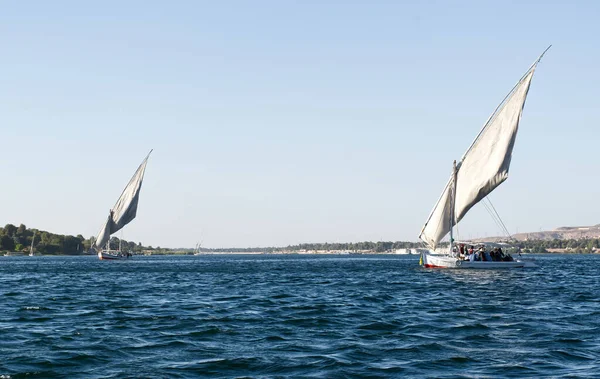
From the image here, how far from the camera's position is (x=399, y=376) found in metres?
20.5

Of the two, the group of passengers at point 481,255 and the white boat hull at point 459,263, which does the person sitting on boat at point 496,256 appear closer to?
the group of passengers at point 481,255

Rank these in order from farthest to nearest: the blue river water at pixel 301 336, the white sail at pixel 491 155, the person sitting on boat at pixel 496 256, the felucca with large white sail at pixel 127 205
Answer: the felucca with large white sail at pixel 127 205
the person sitting on boat at pixel 496 256
the white sail at pixel 491 155
the blue river water at pixel 301 336

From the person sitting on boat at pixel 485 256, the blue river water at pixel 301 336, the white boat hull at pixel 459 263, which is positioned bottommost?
the blue river water at pixel 301 336

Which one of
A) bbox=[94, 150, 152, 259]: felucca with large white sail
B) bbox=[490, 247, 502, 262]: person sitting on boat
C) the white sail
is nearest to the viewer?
the white sail

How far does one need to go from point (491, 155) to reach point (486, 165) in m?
1.27

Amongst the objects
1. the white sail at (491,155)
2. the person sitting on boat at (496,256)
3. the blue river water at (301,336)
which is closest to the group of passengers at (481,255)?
the person sitting on boat at (496,256)

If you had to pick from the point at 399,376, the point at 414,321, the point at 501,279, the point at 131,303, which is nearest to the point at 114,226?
the point at 501,279

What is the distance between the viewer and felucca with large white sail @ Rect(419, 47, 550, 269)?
280 feet

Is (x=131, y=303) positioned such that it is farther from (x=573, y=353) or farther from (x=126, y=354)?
(x=573, y=353)

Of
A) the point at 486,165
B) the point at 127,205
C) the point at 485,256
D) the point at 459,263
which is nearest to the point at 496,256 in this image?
the point at 485,256

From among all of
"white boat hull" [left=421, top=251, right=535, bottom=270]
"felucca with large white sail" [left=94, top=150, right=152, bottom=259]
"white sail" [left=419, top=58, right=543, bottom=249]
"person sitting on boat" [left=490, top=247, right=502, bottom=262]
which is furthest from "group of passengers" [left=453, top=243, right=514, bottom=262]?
"felucca with large white sail" [left=94, top=150, right=152, bottom=259]

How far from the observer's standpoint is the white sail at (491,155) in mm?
85312

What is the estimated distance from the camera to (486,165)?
86062 millimetres

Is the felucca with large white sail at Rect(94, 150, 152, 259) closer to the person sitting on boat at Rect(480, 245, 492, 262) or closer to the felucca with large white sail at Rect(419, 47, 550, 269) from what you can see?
the felucca with large white sail at Rect(419, 47, 550, 269)
